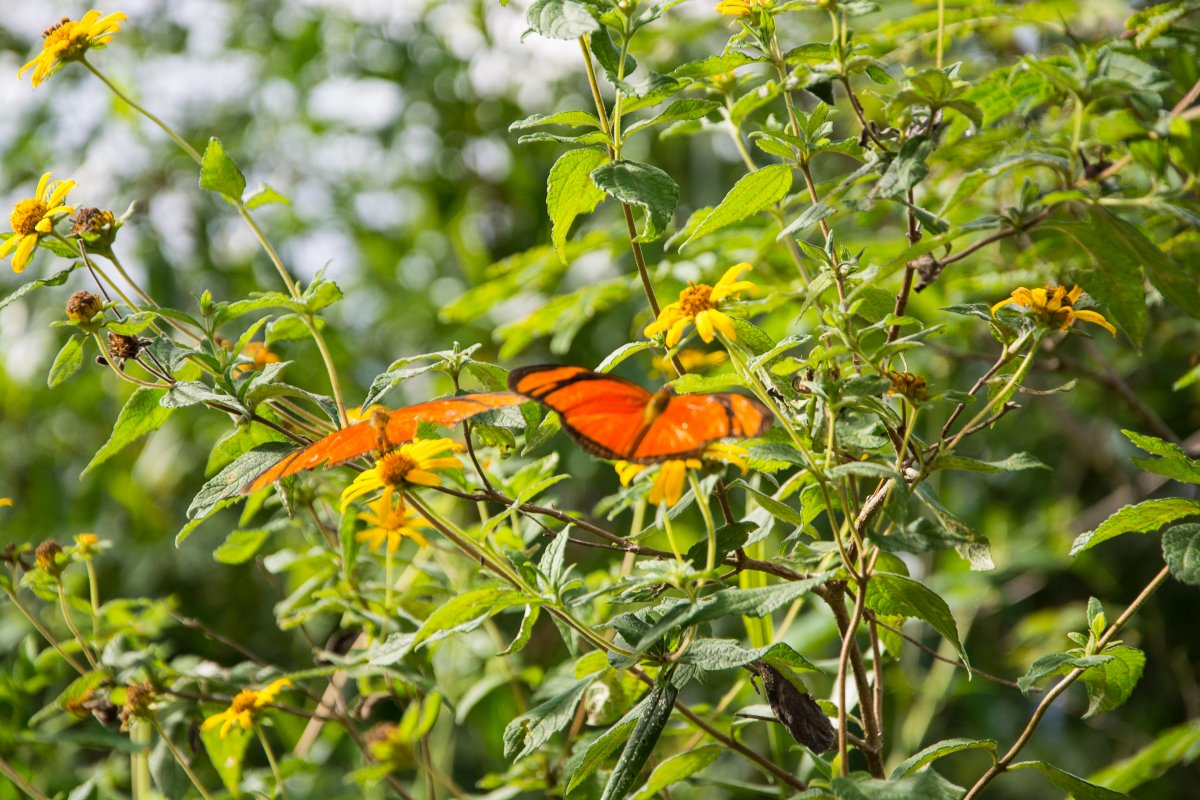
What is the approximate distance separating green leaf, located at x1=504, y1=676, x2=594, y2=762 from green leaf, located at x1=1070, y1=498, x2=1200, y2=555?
0.35 meters

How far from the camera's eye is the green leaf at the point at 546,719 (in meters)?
0.75

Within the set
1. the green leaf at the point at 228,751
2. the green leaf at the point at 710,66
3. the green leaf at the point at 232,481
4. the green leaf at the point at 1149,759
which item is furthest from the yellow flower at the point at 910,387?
the green leaf at the point at 228,751

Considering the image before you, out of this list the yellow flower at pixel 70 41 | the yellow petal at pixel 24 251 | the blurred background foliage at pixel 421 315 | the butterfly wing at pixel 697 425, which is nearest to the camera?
the butterfly wing at pixel 697 425

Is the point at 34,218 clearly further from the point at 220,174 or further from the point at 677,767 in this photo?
the point at 677,767

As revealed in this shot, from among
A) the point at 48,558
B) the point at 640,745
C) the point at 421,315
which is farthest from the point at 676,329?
the point at 421,315

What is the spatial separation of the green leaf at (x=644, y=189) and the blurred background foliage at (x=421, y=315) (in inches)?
29.7

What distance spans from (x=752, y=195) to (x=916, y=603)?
0.32m

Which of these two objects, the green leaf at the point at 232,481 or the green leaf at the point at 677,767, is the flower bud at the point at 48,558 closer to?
the green leaf at the point at 232,481

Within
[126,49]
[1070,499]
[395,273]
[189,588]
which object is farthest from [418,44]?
[1070,499]

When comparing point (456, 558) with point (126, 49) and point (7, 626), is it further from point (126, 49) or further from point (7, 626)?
point (126, 49)

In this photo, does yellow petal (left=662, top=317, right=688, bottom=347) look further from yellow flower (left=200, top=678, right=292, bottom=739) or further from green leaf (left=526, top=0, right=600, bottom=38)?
yellow flower (left=200, top=678, right=292, bottom=739)

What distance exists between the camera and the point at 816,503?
2.53ft

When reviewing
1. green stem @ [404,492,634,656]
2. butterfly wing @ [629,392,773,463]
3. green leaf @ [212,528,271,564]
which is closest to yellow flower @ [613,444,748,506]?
butterfly wing @ [629,392,773,463]

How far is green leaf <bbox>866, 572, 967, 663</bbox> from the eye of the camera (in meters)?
0.72
